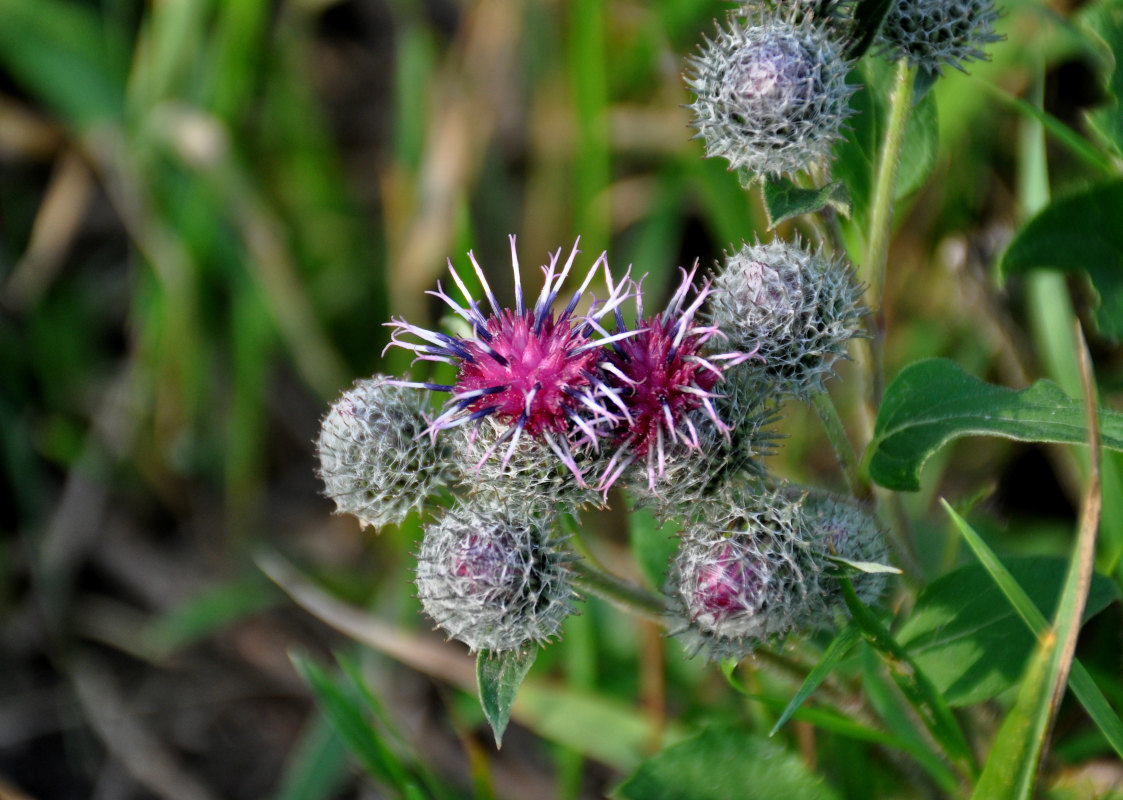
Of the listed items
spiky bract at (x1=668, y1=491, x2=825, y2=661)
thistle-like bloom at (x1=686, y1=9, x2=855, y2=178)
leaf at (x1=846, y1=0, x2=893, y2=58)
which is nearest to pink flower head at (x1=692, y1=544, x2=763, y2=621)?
spiky bract at (x1=668, y1=491, x2=825, y2=661)

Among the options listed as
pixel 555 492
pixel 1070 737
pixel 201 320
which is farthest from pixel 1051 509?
pixel 201 320

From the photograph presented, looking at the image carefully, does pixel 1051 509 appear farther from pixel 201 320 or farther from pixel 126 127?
pixel 126 127

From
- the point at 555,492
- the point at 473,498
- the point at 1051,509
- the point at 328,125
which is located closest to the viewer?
the point at 555,492

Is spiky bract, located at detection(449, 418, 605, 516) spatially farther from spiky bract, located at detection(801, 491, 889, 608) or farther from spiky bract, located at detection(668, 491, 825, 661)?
spiky bract, located at detection(801, 491, 889, 608)

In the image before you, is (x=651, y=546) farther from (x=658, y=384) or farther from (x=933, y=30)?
(x=933, y=30)

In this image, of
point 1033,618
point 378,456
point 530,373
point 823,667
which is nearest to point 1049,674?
point 1033,618

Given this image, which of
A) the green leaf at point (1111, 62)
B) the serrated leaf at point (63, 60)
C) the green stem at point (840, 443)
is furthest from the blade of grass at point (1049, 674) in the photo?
the serrated leaf at point (63, 60)

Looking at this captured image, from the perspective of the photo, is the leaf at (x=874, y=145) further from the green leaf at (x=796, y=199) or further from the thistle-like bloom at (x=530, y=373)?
the thistle-like bloom at (x=530, y=373)
